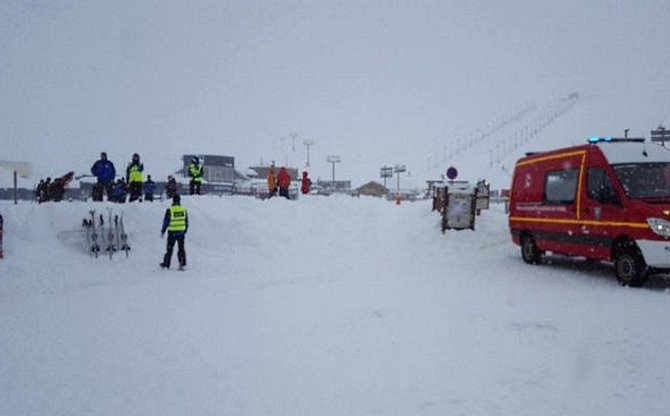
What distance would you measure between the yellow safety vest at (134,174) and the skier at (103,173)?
531mm

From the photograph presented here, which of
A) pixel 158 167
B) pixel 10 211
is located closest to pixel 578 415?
pixel 10 211

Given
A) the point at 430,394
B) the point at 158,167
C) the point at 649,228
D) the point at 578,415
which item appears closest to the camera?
the point at 578,415

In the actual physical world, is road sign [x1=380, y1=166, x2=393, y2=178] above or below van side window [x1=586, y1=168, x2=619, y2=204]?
above

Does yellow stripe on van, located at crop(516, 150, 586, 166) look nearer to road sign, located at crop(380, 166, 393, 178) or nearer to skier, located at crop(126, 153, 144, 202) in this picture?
skier, located at crop(126, 153, 144, 202)

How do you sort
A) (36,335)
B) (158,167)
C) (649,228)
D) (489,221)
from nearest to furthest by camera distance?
1. (36,335)
2. (649,228)
3. (489,221)
4. (158,167)

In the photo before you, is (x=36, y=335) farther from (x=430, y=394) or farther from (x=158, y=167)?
(x=158, y=167)

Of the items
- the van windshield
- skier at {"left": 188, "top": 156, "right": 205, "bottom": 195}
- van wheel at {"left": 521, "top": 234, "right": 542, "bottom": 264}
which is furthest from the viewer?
skier at {"left": 188, "top": 156, "right": 205, "bottom": 195}

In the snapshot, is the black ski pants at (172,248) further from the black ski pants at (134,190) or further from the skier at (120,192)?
the skier at (120,192)

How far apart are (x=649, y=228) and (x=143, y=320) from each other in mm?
8642

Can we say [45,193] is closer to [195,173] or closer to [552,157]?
[195,173]

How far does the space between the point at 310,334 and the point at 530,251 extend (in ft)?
29.0

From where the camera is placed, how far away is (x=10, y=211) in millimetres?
12273

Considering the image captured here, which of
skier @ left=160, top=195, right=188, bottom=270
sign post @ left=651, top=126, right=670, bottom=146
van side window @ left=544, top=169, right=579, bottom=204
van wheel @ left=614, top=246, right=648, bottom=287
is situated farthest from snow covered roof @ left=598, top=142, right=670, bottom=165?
sign post @ left=651, top=126, right=670, bottom=146

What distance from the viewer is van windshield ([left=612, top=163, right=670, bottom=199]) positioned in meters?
9.80
